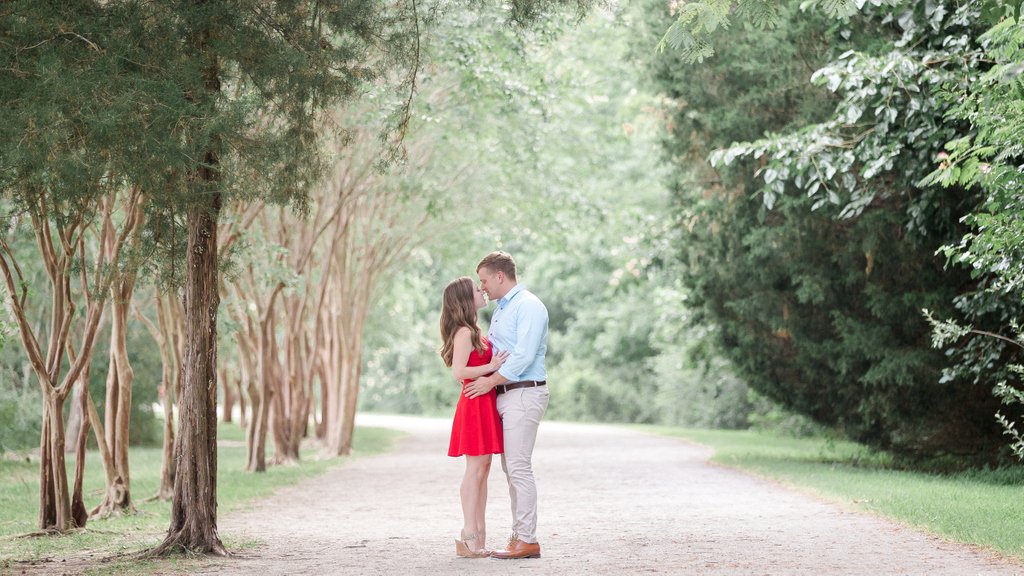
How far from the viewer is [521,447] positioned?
833cm

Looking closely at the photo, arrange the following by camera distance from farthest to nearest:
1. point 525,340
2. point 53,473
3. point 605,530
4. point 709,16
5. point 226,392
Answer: point 226,392 < point 53,473 < point 605,530 < point 525,340 < point 709,16

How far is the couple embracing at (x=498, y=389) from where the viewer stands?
8.30 metres

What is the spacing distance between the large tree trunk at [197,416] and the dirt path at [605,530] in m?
0.51

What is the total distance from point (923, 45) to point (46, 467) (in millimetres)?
10472

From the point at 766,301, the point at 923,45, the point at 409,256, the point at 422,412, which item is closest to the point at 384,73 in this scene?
the point at 923,45

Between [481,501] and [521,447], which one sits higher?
[521,447]

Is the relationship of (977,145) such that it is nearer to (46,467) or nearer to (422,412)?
(46,467)

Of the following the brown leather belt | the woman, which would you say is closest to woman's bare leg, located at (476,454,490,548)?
the woman

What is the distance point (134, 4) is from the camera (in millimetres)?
8297

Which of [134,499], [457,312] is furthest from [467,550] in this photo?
[134,499]

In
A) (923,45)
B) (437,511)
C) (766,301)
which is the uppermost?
(923,45)

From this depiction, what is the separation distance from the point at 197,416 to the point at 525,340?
2.66 m

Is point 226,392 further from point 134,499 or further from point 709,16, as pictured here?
point 709,16

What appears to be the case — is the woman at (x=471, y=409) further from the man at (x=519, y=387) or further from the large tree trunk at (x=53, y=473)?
the large tree trunk at (x=53, y=473)
